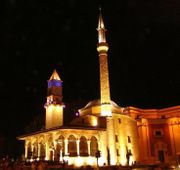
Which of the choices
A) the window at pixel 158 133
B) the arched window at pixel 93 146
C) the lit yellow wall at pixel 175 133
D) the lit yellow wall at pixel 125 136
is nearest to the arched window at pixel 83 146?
the arched window at pixel 93 146

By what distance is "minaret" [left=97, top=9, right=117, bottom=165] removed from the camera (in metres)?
35.1

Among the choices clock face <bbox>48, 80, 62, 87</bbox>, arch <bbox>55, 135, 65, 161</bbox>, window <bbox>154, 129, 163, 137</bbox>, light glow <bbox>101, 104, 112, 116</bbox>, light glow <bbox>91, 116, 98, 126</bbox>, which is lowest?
arch <bbox>55, 135, 65, 161</bbox>

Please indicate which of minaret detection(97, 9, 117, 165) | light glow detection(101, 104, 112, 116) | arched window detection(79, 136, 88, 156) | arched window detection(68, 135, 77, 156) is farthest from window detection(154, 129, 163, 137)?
arched window detection(68, 135, 77, 156)

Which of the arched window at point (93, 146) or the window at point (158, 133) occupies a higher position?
the window at point (158, 133)

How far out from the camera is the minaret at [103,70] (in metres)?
37.4

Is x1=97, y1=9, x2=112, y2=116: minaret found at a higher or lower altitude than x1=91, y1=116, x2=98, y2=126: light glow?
higher

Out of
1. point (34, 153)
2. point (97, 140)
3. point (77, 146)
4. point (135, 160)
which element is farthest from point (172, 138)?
point (34, 153)

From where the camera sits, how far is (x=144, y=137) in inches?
1767

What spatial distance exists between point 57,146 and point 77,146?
8.26 ft

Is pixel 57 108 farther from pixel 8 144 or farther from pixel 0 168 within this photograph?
pixel 0 168

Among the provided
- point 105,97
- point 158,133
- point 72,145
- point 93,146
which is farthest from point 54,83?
point 158,133

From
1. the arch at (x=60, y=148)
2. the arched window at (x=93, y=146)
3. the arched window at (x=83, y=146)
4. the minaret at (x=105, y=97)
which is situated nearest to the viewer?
the arch at (x=60, y=148)

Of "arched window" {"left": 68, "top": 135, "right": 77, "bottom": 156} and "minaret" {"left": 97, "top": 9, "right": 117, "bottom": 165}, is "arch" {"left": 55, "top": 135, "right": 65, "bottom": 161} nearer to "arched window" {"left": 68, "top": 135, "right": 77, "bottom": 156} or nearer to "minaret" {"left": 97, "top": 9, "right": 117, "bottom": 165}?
"arched window" {"left": 68, "top": 135, "right": 77, "bottom": 156}

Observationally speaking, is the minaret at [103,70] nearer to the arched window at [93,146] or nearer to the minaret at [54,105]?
the arched window at [93,146]
